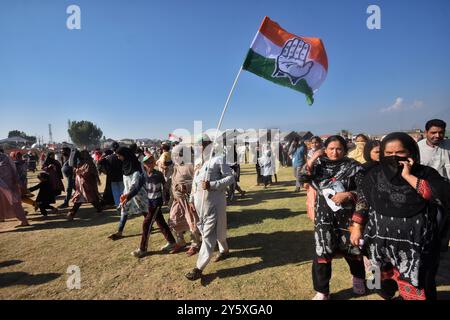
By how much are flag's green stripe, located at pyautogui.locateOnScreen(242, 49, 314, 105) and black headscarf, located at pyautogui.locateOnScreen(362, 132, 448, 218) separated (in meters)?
1.69

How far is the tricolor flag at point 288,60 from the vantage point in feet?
11.5

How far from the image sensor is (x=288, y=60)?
3.57 metres

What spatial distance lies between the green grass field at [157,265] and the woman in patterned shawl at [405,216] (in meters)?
1.04

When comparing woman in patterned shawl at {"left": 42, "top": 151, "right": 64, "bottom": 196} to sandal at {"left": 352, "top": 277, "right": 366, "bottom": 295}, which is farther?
woman in patterned shawl at {"left": 42, "top": 151, "right": 64, "bottom": 196}

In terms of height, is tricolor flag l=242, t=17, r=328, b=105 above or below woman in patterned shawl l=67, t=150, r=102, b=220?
above

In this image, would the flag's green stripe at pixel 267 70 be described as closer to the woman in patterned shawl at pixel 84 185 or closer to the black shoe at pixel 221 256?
the black shoe at pixel 221 256

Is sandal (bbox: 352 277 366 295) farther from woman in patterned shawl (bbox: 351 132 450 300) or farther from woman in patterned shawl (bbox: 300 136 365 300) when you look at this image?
woman in patterned shawl (bbox: 351 132 450 300)

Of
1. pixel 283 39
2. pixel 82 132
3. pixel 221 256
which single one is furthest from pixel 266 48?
pixel 82 132

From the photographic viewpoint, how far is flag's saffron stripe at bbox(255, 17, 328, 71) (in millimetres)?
3482

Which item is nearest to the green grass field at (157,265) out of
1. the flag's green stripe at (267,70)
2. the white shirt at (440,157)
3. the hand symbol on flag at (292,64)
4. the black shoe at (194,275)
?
the black shoe at (194,275)

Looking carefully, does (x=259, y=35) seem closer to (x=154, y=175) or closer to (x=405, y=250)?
(x=154, y=175)

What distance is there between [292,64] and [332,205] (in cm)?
214

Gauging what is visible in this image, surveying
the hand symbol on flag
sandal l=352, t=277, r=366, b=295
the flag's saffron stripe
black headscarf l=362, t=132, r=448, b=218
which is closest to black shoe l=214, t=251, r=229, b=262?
sandal l=352, t=277, r=366, b=295
